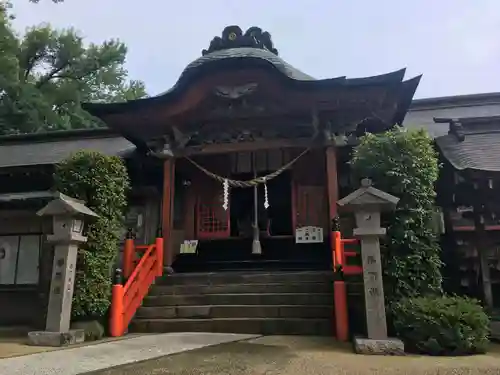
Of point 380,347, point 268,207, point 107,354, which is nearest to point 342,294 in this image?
point 380,347

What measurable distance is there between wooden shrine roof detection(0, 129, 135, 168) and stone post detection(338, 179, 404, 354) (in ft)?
27.4

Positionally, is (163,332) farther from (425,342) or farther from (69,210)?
(425,342)

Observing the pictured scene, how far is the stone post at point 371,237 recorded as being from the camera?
18.1ft

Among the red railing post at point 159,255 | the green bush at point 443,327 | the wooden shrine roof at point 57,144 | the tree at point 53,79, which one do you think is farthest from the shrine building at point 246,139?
the tree at point 53,79

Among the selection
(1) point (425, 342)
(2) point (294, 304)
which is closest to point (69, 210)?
(2) point (294, 304)

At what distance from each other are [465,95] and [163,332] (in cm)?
1275

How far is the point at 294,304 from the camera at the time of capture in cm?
745

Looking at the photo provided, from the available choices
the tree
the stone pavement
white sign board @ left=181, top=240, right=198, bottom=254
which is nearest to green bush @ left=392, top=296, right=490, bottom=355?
the stone pavement

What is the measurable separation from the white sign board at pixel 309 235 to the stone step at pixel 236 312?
130 inches

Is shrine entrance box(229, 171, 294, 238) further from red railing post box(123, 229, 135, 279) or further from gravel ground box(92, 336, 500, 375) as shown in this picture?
gravel ground box(92, 336, 500, 375)

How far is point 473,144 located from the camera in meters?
9.02

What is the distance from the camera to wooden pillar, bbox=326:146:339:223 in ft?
29.2

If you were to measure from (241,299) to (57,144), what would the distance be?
32.5ft

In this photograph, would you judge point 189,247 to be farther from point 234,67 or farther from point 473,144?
point 473,144
